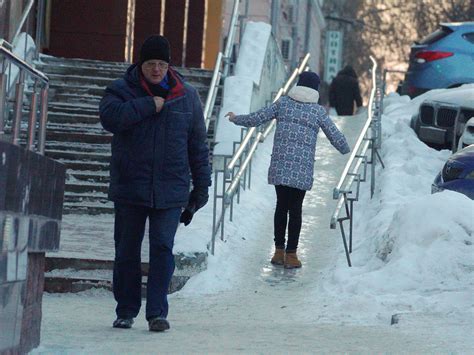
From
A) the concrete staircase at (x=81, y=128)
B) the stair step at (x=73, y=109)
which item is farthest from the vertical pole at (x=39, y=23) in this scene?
the stair step at (x=73, y=109)

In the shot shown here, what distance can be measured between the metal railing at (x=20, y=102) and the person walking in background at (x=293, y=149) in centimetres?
421

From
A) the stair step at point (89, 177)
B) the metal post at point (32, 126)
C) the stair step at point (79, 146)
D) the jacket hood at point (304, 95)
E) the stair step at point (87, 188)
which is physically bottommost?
the stair step at point (87, 188)

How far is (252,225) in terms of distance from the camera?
13492 mm

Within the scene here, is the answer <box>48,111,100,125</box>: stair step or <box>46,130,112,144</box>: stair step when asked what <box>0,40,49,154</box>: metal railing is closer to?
<box>46,130,112,144</box>: stair step

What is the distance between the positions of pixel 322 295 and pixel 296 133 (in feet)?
5.95

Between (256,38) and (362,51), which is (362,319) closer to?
(256,38)

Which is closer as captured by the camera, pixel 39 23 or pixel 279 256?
pixel 279 256

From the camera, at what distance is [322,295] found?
402 inches

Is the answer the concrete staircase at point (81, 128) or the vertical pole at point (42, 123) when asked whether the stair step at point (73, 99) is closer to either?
the concrete staircase at point (81, 128)

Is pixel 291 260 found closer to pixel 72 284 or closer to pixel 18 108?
pixel 72 284

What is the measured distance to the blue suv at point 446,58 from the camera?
70.1 ft

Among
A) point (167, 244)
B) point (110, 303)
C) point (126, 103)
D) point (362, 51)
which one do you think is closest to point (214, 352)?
point (167, 244)

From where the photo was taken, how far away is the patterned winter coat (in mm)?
11469

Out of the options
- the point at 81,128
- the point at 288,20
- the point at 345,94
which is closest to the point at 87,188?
the point at 81,128
